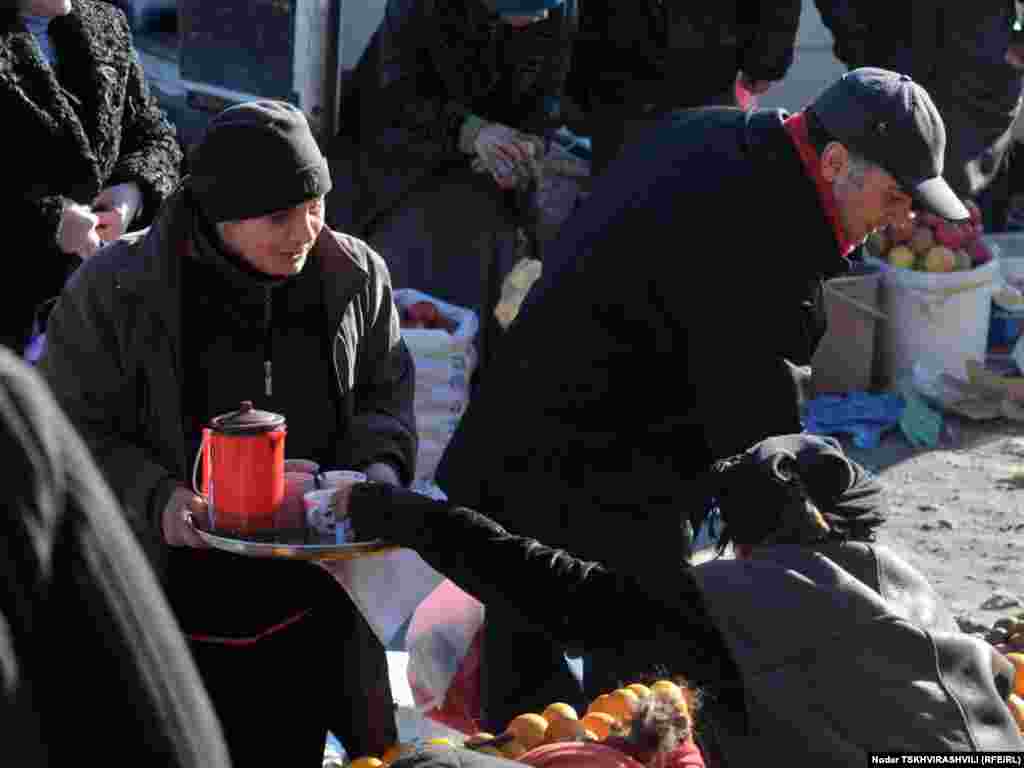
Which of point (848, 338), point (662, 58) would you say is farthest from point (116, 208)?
point (848, 338)

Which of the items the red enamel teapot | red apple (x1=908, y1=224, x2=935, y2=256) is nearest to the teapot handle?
the red enamel teapot

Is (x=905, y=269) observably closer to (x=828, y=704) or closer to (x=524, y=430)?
(x=524, y=430)

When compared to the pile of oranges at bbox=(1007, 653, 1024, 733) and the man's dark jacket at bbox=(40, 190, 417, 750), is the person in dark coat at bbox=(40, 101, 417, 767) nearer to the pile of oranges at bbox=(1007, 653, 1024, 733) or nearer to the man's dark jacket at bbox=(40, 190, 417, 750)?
the man's dark jacket at bbox=(40, 190, 417, 750)

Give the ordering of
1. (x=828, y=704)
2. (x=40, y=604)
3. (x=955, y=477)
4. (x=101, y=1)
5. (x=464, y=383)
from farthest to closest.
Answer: (x=955, y=477)
(x=464, y=383)
(x=101, y=1)
(x=828, y=704)
(x=40, y=604)

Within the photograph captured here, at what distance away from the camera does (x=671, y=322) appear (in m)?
3.21

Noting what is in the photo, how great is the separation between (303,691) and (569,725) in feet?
2.28

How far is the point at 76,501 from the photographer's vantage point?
118 cm

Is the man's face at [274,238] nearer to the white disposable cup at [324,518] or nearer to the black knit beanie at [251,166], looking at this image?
the black knit beanie at [251,166]

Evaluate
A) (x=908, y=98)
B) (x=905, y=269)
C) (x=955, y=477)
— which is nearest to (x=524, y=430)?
(x=908, y=98)

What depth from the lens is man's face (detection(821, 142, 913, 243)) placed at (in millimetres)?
3223

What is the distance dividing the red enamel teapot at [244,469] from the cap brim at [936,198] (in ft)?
4.68

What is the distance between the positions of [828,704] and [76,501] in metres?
1.51

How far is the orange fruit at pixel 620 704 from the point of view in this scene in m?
2.75

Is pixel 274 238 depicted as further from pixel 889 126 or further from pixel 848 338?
pixel 848 338
